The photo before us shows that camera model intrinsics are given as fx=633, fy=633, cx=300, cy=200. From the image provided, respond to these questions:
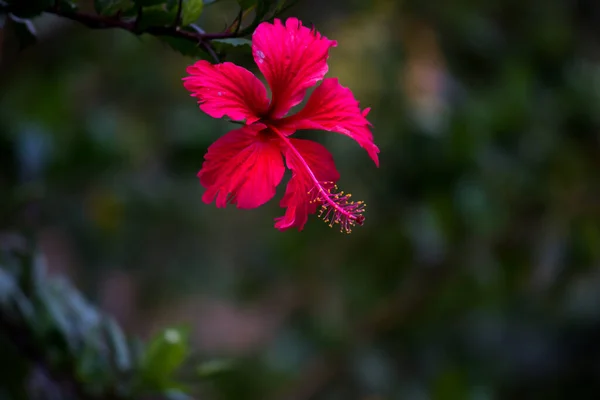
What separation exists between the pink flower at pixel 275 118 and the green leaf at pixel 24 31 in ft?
0.62

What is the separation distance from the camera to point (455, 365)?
204 centimetres

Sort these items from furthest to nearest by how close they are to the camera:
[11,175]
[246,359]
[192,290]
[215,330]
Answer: [215,330], [192,290], [246,359], [11,175]

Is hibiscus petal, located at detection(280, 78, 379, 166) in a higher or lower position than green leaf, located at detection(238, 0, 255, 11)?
lower

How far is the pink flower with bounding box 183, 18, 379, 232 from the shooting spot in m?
0.52

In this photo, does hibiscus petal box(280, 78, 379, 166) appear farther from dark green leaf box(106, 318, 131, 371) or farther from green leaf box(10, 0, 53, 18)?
dark green leaf box(106, 318, 131, 371)

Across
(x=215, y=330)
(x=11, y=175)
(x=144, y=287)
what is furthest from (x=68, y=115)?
(x=215, y=330)

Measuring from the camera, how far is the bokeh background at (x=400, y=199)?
1873 mm

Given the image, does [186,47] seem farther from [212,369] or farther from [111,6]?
[212,369]

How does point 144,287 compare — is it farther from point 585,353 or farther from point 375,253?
point 585,353

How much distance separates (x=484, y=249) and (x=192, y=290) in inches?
44.3

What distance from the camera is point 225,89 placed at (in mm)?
530

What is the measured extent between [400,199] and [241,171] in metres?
1.49

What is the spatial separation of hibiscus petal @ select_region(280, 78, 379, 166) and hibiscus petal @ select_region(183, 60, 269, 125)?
0.15 ft

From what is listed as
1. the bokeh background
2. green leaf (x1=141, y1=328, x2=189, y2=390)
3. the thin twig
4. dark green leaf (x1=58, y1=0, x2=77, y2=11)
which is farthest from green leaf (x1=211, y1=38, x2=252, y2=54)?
the bokeh background
